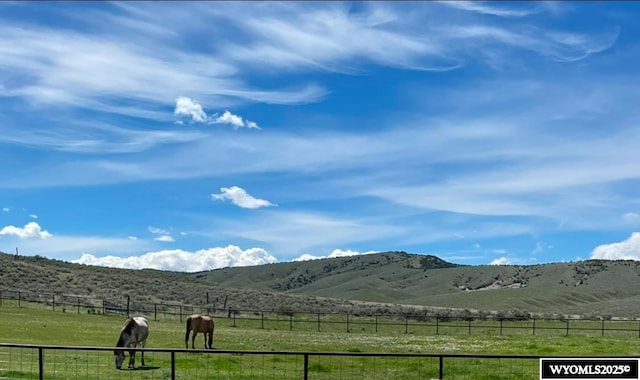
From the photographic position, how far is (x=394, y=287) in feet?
520

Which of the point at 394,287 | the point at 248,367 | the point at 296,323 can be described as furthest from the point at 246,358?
the point at 394,287

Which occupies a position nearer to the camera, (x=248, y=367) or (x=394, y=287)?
(x=248, y=367)

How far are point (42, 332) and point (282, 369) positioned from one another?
52.5 feet

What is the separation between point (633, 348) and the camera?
37.4 m

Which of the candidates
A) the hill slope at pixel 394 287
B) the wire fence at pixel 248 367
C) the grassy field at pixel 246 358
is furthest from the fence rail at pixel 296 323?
the wire fence at pixel 248 367

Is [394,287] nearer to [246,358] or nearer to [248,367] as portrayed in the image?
[246,358]

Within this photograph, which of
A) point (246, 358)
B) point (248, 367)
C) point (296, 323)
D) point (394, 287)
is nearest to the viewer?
point (248, 367)

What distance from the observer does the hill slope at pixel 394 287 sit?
253ft

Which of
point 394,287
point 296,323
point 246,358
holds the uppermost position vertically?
point 246,358

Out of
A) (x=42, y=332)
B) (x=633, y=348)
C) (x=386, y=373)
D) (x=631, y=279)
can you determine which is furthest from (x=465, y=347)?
(x=631, y=279)

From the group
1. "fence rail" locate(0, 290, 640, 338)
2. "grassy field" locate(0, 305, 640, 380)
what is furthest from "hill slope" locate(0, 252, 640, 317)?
"grassy field" locate(0, 305, 640, 380)

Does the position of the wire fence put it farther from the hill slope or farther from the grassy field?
the hill slope

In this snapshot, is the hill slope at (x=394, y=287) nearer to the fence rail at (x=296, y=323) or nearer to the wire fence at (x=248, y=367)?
the fence rail at (x=296, y=323)

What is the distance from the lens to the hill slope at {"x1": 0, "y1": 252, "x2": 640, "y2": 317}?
7712 centimetres
